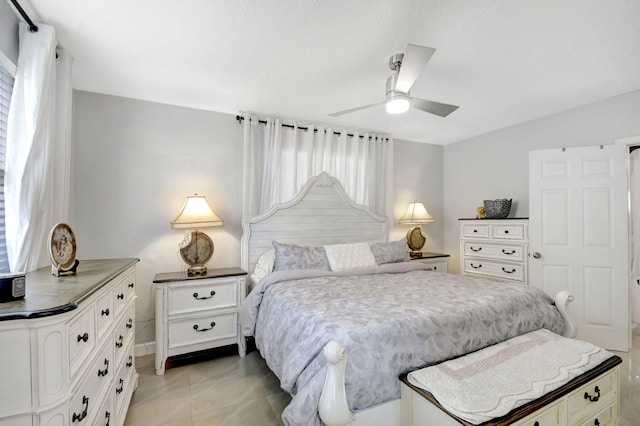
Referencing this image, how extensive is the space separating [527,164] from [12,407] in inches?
184

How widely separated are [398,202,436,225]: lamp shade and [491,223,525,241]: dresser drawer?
29.2 inches

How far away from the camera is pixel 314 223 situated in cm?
348

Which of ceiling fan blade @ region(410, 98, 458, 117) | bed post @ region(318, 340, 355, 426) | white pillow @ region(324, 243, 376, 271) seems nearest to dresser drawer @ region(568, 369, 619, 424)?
bed post @ region(318, 340, 355, 426)

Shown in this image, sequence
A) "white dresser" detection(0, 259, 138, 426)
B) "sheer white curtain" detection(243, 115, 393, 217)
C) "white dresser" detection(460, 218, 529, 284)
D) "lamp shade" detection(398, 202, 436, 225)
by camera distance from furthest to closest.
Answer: "lamp shade" detection(398, 202, 436, 225) → "white dresser" detection(460, 218, 529, 284) → "sheer white curtain" detection(243, 115, 393, 217) → "white dresser" detection(0, 259, 138, 426)

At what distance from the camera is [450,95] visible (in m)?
2.86

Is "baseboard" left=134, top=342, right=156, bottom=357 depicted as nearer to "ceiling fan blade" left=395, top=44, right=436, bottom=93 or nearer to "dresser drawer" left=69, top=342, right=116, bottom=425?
"dresser drawer" left=69, top=342, right=116, bottom=425

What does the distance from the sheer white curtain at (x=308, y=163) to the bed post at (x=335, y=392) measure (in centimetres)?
218

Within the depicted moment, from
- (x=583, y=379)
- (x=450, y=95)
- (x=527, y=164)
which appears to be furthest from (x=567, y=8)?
(x=527, y=164)

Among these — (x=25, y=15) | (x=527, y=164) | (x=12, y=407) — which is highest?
(x=25, y=15)

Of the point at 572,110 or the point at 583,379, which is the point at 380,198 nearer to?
the point at 572,110

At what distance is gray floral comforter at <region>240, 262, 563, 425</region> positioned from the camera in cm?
147

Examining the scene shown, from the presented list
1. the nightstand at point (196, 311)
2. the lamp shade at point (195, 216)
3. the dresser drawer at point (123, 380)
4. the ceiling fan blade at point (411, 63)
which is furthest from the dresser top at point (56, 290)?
the ceiling fan blade at point (411, 63)

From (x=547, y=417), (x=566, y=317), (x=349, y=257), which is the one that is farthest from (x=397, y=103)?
(x=566, y=317)

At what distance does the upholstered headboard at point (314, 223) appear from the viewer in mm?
3178
